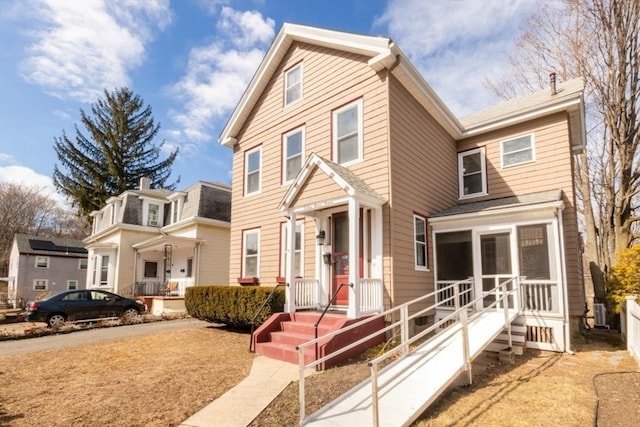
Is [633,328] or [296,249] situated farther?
[296,249]

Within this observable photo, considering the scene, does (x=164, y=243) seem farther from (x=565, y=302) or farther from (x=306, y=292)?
(x=565, y=302)

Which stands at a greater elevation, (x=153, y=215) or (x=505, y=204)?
(x=153, y=215)

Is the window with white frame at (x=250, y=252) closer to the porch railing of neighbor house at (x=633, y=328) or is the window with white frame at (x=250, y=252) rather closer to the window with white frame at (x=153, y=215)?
the porch railing of neighbor house at (x=633, y=328)

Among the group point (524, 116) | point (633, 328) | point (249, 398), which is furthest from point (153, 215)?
point (633, 328)

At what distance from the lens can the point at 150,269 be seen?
72.8 ft

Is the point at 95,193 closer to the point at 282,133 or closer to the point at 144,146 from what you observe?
the point at 144,146

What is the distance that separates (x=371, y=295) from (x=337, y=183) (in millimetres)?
2666

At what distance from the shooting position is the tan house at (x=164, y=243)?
19016mm

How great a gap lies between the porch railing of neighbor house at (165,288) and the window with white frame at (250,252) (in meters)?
7.42

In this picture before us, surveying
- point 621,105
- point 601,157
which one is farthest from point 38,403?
point 601,157

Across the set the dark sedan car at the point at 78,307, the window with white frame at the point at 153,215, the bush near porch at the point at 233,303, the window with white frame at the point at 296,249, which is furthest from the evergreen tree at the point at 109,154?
the window with white frame at the point at 296,249

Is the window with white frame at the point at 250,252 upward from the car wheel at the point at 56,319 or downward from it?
upward

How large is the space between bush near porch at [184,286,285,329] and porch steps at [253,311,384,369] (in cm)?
99

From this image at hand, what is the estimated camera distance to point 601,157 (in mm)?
17328
